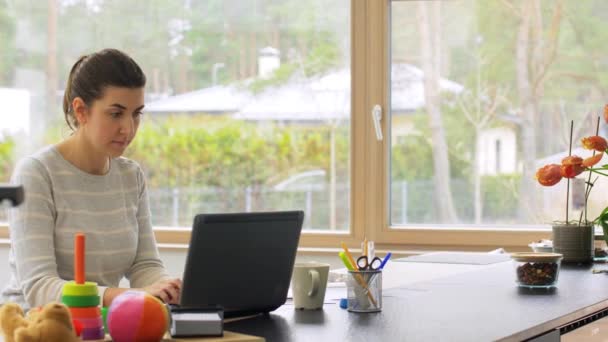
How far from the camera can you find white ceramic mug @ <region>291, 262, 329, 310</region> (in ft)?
6.70

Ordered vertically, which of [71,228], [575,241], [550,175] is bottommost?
[575,241]

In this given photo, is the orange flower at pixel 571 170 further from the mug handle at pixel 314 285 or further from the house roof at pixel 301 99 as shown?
the house roof at pixel 301 99

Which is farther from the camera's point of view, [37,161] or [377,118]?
[377,118]

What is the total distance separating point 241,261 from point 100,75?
790 millimetres

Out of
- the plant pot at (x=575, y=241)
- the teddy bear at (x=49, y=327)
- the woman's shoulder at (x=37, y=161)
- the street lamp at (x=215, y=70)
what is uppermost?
the street lamp at (x=215, y=70)

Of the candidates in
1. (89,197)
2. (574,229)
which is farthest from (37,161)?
(574,229)

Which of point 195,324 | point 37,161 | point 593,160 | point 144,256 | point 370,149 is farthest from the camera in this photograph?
point 370,149

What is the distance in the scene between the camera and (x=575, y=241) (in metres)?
3.00

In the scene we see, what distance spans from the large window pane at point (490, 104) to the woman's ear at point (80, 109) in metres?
2.14

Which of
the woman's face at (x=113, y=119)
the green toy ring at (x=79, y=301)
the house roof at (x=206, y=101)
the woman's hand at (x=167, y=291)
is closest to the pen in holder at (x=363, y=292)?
the woman's hand at (x=167, y=291)

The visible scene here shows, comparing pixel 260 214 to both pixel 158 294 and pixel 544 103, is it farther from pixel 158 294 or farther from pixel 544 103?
pixel 544 103

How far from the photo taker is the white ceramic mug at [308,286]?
6.70ft

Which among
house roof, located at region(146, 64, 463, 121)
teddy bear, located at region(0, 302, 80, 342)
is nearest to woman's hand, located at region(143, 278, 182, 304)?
teddy bear, located at region(0, 302, 80, 342)

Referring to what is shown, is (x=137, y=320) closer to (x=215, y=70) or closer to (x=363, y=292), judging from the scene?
(x=363, y=292)
